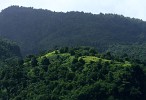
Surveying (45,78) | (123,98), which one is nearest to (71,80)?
(45,78)

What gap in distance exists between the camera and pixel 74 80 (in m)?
165

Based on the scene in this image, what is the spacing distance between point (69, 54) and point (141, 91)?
41343 mm

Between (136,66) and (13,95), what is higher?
(136,66)

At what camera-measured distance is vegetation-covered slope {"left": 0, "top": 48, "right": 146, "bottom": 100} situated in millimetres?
155500

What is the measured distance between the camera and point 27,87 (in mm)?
165625

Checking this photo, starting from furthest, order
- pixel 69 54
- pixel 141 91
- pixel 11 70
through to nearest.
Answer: pixel 69 54
pixel 11 70
pixel 141 91

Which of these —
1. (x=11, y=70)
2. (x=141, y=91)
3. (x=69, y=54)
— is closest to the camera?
(x=141, y=91)

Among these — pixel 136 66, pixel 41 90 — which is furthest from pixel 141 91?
pixel 41 90

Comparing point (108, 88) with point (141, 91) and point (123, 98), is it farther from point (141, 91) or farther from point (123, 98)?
point (141, 91)

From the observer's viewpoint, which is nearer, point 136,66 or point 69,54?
point 136,66

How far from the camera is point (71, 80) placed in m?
166

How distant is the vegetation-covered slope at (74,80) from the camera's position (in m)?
156

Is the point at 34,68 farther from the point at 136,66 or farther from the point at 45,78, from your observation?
the point at 136,66

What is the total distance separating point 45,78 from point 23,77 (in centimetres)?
978
